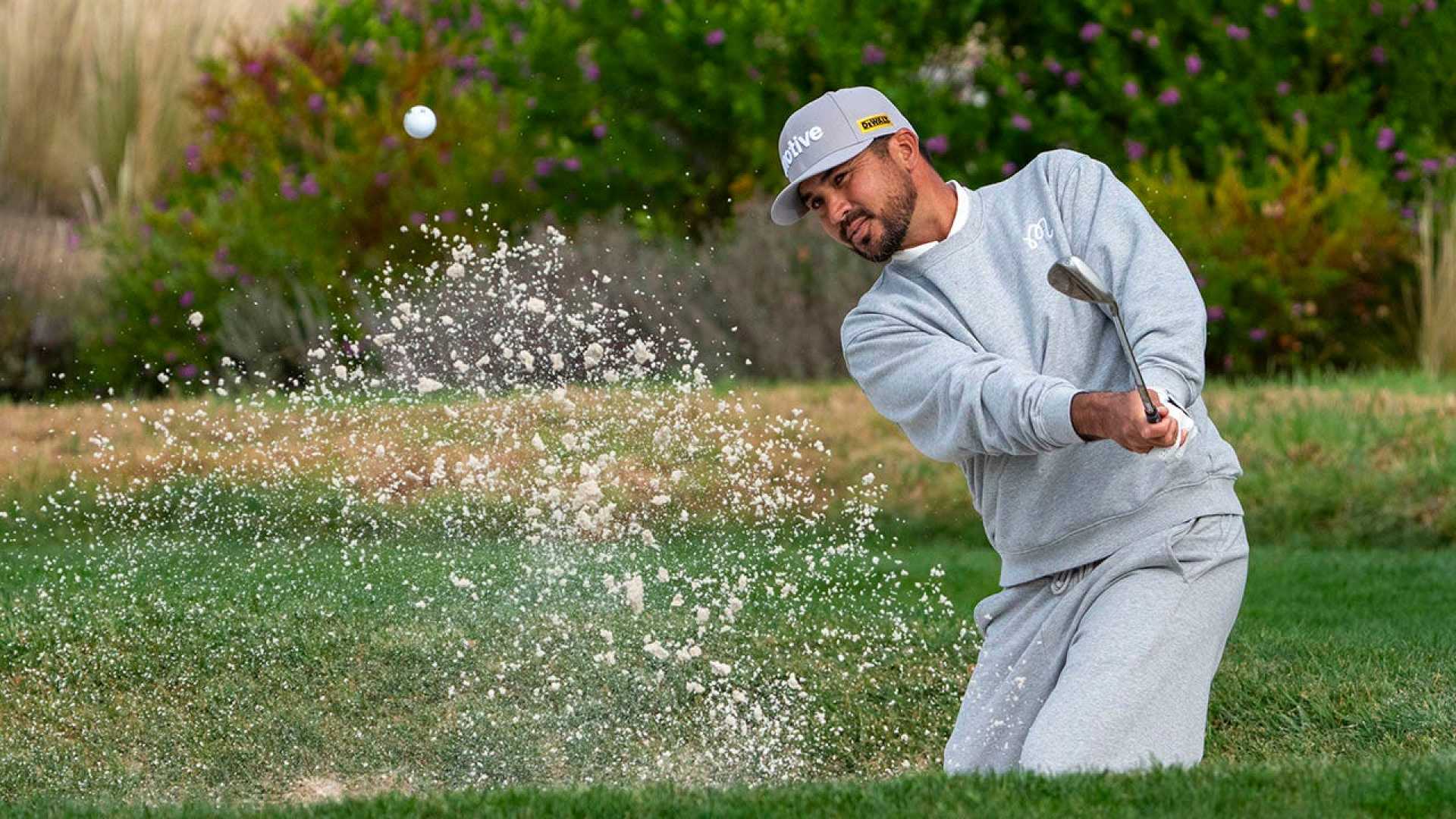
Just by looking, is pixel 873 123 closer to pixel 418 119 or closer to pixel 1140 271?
pixel 1140 271

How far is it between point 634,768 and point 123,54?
31.8ft

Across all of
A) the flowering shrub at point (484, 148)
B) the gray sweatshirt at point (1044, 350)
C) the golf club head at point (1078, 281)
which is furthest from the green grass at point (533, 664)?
the flowering shrub at point (484, 148)

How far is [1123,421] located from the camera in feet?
12.2

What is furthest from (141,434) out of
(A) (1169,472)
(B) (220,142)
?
(A) (1169,472)

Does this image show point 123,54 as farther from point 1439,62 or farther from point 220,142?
point 1439,62

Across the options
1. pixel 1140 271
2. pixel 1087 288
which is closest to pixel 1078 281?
pixel 1087 288

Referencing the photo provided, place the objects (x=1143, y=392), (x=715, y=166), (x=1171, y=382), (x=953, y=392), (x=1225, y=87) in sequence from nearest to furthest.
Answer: (x=1143, y=392) → (x=1171, y=382) → (x=953, y=392) → (x=1225, y=87) → (x=715, y=166)

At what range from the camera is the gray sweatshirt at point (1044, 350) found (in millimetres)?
4102

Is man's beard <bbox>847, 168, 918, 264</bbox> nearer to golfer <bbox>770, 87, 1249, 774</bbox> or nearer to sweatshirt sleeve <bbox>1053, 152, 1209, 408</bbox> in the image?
golfer <bbox>770, 87, 1249, 774</bbox>

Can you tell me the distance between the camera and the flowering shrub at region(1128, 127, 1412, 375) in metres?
11.8

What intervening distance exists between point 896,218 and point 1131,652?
1.01 m

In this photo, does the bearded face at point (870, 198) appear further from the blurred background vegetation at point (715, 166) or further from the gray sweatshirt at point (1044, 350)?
the blurred background vegetation at point (715, 166)

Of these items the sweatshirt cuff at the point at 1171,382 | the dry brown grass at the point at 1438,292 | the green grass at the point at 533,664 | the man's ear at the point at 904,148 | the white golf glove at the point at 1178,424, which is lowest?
the green grass at the point at 533,664

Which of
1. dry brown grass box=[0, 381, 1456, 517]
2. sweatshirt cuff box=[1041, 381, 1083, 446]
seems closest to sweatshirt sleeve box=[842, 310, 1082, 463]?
sweatshirt cuff box=[1041, 381, 1083, 446]
